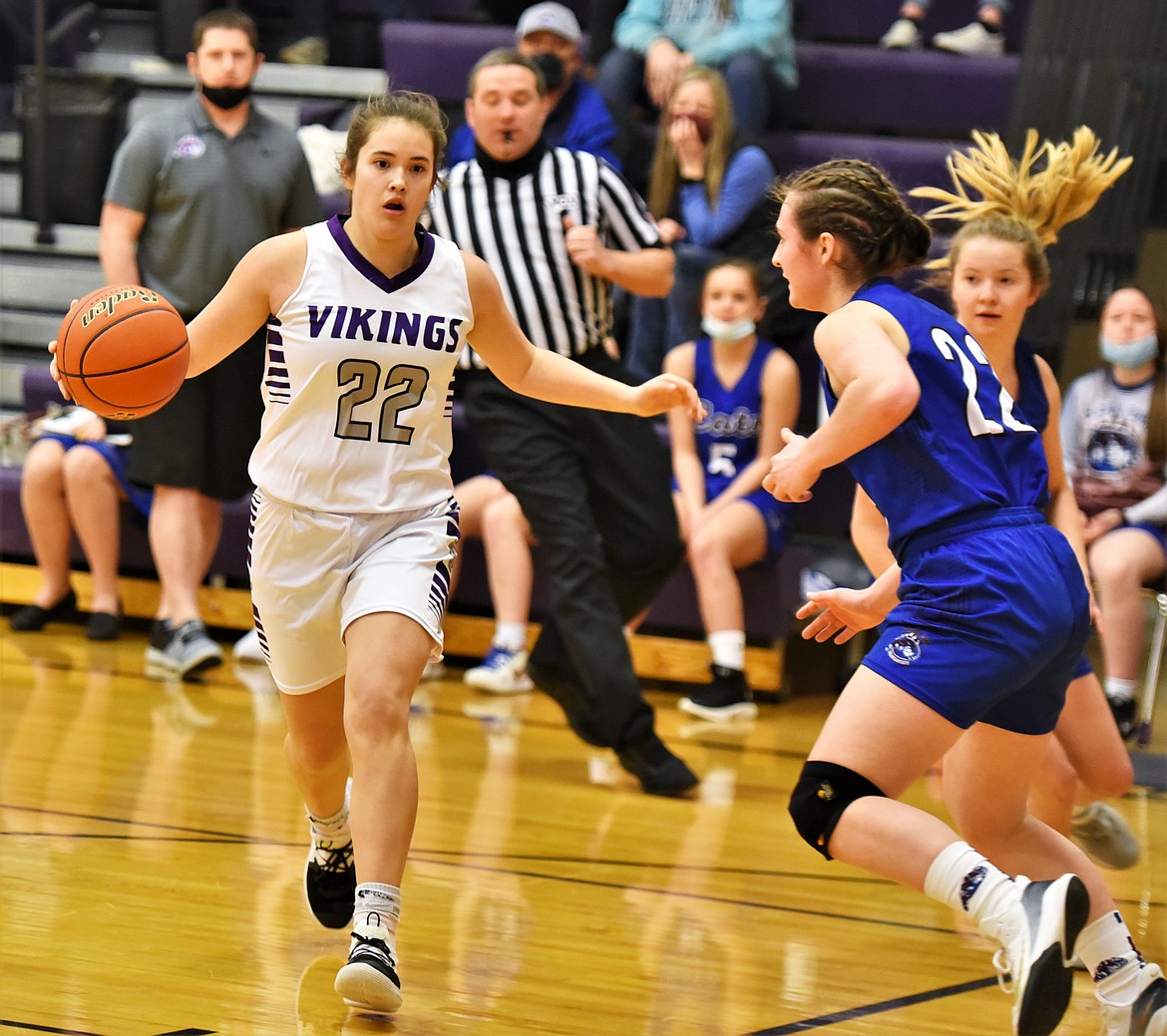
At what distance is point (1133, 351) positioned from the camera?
19.7 ft

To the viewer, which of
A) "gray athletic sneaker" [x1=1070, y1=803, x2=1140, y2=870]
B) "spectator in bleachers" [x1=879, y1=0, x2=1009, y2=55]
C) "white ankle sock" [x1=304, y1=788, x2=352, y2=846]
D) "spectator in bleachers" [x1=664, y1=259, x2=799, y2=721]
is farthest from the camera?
"spectator in bleachers" [x1=879, y1=0, x2=1009, y2=55]

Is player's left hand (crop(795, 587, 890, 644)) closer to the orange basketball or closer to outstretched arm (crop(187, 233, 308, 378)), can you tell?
outstretched arm (crop(187, 233, 308, 378))

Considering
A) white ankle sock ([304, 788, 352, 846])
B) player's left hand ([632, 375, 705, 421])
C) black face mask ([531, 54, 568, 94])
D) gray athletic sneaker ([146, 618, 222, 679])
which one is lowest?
gray athletic sneaker ([146, 618, 222, 679])

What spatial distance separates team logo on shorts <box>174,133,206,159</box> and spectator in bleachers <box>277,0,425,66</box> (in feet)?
9.52

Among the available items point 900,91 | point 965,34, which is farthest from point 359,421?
point 965,34

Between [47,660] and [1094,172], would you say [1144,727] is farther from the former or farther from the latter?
[47,660]

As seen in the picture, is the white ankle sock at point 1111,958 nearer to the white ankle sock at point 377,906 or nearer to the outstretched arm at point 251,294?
the white ankle sock at point 377,906

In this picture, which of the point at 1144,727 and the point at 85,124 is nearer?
the point at 1144,727

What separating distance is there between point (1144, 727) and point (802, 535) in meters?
1.65

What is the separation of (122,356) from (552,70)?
3.41 m

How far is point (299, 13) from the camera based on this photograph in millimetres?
8812

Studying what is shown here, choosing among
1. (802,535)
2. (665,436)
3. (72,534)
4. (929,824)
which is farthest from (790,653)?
(929,824)

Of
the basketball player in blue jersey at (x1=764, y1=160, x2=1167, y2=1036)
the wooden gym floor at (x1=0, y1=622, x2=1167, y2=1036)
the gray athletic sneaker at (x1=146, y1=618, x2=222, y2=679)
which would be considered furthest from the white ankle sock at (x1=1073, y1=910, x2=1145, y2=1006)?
the gray athletic sneaker at (x1=146, y1=618, x2=222, y2=679)

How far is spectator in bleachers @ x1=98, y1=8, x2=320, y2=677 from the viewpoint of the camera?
586cm
